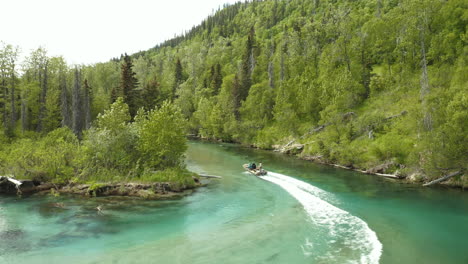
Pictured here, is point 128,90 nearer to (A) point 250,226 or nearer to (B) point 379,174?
(B) point 379,174

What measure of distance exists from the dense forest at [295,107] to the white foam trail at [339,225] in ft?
42.1

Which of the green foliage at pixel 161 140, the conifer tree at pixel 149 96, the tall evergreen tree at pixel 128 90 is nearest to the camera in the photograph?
the green foliage at pixel 161 140

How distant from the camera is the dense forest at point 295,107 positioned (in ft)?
105

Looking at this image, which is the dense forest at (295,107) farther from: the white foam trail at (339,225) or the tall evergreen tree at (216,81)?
the white foam trail at (339,225)

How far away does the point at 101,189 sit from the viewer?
29219mm

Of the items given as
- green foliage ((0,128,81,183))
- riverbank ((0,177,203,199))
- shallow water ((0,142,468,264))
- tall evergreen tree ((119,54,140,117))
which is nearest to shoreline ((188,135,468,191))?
shallow water ((0,142,468,264))

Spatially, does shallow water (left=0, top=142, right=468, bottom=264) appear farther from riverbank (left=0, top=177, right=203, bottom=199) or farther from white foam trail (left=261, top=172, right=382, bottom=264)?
riverbank (left=0, top=177, right=203, bottom=199)

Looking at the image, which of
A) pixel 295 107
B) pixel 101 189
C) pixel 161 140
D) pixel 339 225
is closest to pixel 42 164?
pixel 101 189

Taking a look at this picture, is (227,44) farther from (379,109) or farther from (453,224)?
(453,224)

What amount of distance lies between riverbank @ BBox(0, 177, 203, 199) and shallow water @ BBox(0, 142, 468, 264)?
138 centimetres

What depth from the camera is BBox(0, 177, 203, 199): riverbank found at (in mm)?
28984

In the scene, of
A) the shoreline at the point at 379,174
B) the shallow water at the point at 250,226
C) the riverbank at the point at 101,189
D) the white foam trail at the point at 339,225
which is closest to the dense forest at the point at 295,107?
the shoreline at the point at 379,174

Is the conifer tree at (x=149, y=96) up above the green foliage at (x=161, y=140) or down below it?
above

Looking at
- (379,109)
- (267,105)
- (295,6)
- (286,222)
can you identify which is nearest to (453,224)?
(286,222)
